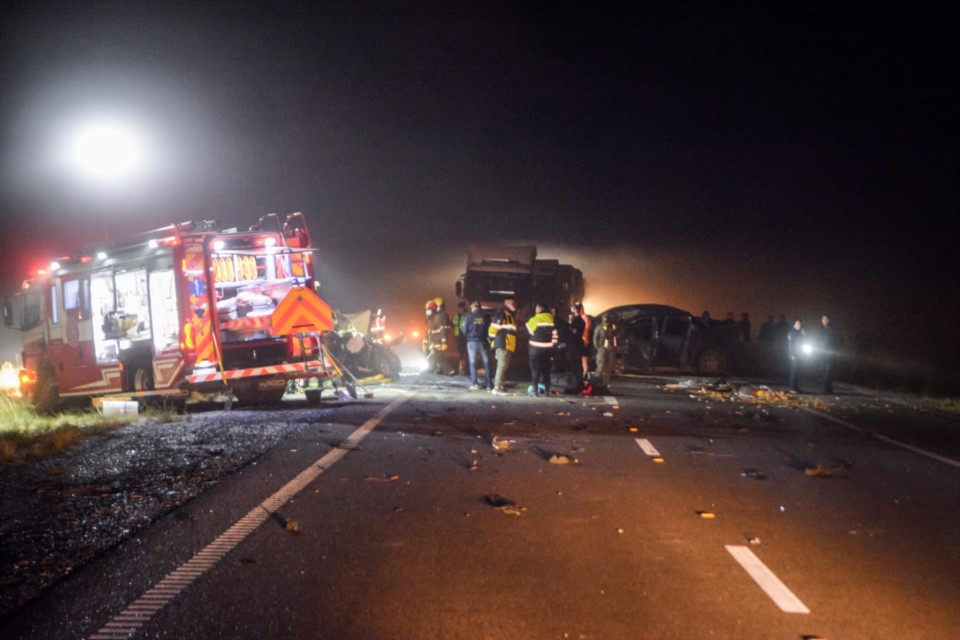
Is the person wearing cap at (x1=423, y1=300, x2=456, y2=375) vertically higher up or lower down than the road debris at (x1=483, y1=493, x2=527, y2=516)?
higher up

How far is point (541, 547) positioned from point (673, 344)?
16509mm

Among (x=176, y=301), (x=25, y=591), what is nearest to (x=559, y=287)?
(x=176, y=301)

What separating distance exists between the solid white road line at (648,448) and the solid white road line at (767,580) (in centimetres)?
339

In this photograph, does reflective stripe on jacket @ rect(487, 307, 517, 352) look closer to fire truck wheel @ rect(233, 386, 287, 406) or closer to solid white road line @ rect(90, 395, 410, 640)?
fire truck wheel @ rect(233, 386, 287, 406)

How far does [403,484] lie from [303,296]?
6.74 meters

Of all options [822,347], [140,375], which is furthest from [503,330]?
[822,347]

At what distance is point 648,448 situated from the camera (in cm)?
900

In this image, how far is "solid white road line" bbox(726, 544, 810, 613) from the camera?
4.14 metres

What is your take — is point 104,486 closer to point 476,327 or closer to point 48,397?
point 48,397

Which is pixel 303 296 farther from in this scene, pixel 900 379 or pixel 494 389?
pixel 900 379

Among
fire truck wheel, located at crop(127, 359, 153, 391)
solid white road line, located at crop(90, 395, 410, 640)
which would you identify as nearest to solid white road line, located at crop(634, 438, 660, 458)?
solid white road line, located at crop(90, 395, 410, 640)

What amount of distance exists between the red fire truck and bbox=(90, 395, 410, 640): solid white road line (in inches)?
196

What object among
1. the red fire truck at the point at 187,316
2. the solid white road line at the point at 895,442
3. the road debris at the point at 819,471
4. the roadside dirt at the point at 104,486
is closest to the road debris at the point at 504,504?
the roadside dirt at the point at 104,486

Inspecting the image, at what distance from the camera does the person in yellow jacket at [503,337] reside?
49.8ft
